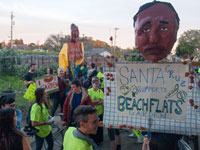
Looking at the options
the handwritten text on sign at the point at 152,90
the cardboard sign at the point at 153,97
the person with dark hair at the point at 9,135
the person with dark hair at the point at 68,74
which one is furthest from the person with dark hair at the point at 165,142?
the person with dark hair at the point at 68,74

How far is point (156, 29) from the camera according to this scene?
247 cm

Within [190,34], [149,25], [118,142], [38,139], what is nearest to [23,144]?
[38,139]

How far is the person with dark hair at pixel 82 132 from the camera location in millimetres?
1883

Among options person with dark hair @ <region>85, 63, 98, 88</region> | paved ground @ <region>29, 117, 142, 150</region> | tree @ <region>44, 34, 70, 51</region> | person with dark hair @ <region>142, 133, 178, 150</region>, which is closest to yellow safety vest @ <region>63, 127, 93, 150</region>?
person with dark hair @ <region>142, 133, 178, 150</region>

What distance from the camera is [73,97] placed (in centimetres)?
399

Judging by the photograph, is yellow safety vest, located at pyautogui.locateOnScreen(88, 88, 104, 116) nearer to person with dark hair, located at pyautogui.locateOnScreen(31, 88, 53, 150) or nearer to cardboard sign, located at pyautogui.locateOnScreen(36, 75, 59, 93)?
person with dark hair, located at pyautogui.locateOnScreen(31, 88, 53, 150)

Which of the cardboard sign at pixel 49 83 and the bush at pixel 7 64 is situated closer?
the cardboard sign at pixel 49 83

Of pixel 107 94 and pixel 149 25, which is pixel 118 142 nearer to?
pixel 107 94

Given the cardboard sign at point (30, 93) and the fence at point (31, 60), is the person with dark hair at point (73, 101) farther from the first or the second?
the fence at point (31, 60)

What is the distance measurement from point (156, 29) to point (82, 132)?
1.51 m

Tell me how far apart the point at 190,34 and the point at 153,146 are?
3637 centimetres

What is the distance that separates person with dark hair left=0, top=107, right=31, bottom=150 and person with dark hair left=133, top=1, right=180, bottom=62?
5.82 feet

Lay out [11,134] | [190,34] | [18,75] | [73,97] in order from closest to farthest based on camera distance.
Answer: [11,134] < [73,97] < [18,75] < [190,34]

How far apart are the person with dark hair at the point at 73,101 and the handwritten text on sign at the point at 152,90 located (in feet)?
4.91
